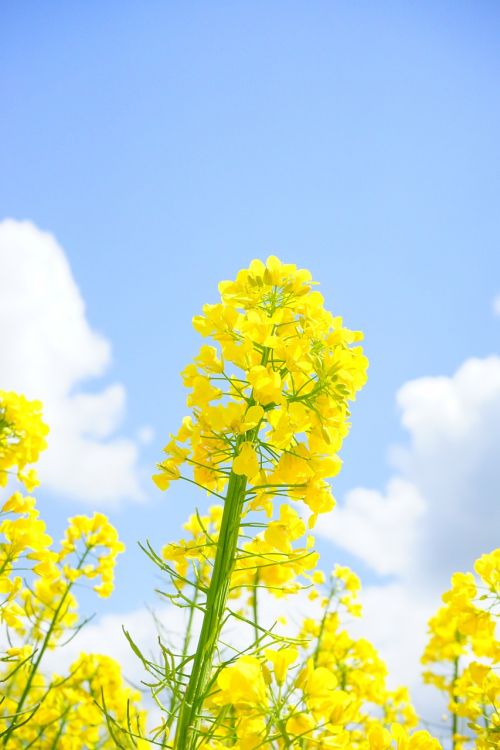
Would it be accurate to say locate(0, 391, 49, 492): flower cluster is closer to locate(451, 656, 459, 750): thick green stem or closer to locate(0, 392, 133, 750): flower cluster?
locate(0, 392, 133, 750): flower cluster

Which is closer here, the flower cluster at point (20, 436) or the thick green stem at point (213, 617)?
the thick green stem at point (213, 617)

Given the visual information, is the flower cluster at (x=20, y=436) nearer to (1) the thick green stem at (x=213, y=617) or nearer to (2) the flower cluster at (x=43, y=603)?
(2) the flower cluster at (x=43, y=603)

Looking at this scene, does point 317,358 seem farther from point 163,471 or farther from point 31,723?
point 31,723

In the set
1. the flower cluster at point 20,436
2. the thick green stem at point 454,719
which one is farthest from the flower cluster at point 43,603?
the thick green stem at point 454,719

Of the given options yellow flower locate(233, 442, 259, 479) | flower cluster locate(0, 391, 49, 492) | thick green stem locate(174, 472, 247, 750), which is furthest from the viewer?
flower cluster locate(0, 391, 49, 492)

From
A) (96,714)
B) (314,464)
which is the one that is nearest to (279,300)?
(314,464)

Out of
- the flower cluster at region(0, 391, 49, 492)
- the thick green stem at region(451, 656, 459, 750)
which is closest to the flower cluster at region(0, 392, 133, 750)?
the flower cluster at region(0, 391, 49, 492)

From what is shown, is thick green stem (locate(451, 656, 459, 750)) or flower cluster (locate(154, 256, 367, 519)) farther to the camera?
thick green stem (locate(451, 656, 459, 750))

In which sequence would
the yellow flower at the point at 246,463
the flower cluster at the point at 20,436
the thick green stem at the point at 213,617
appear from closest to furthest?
the thick green stem at the point at 213,617, the yellow flower at the point at 246,463, the flower cluster at the point at 20,436

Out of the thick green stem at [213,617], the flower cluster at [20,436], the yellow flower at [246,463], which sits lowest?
the thick green stem at [213,617]
